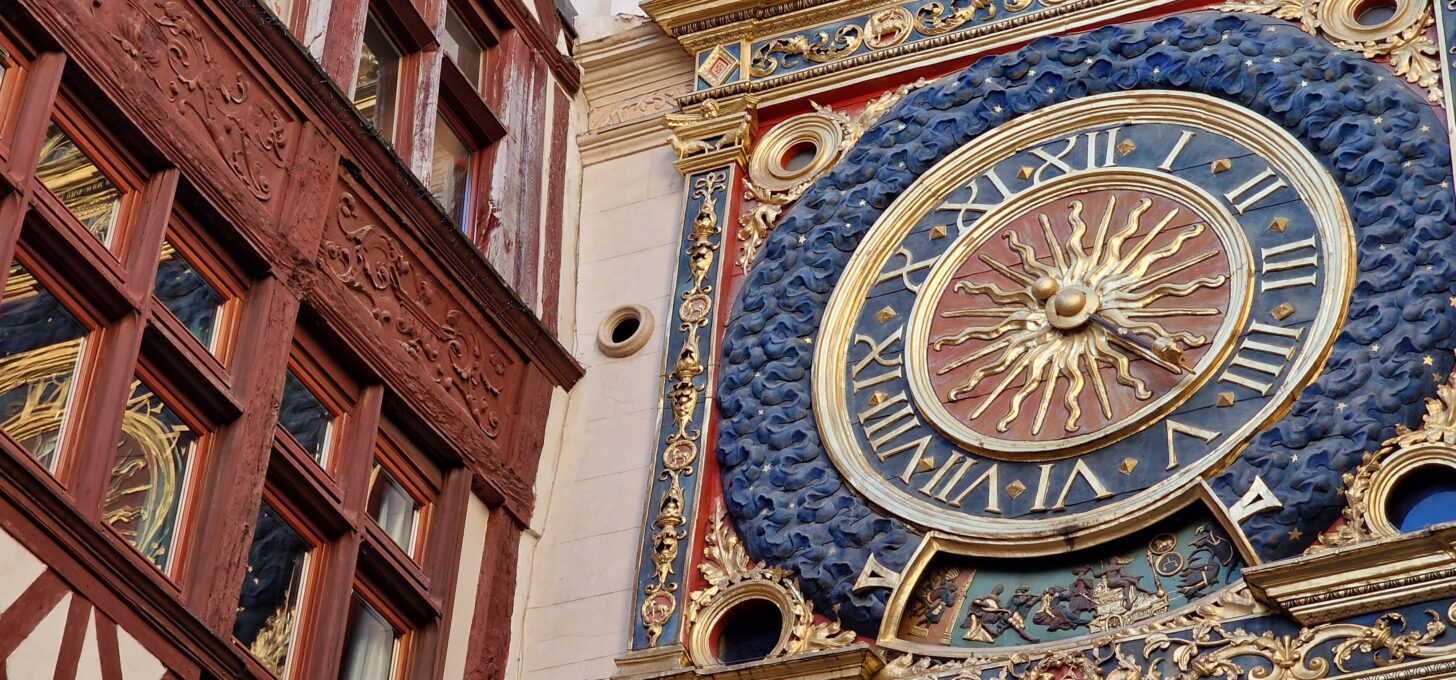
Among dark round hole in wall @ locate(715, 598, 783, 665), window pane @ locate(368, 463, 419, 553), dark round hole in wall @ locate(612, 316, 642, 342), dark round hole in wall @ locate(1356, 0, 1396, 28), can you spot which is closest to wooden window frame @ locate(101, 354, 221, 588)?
window pane @ locate(368, 463, 419, 553)

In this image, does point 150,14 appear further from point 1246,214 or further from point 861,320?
point 1246,214

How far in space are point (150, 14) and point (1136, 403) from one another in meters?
3.89

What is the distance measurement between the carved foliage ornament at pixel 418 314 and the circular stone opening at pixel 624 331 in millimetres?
487

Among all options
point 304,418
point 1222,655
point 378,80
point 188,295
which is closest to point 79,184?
point 188,295

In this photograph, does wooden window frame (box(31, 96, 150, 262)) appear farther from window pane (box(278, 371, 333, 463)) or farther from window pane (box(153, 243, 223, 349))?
window pane (box(278, 371, 333, 463))

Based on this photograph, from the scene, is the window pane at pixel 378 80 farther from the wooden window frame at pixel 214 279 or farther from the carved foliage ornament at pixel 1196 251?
the carved foliage ornament at pixel 1196 251

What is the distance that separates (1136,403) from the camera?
9.38 metres

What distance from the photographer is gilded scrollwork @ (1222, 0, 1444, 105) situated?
9.63 m

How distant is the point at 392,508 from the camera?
378 inches

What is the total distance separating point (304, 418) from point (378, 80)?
184 centimetres

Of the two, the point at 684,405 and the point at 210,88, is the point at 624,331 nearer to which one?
the point at 684,405

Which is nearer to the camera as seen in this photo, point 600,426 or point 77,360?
point 77,360

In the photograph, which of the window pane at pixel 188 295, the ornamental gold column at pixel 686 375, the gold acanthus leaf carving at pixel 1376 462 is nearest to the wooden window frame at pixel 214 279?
the window pane at pixel 188 295

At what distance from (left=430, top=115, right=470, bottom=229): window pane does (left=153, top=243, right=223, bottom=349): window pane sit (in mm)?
1893
